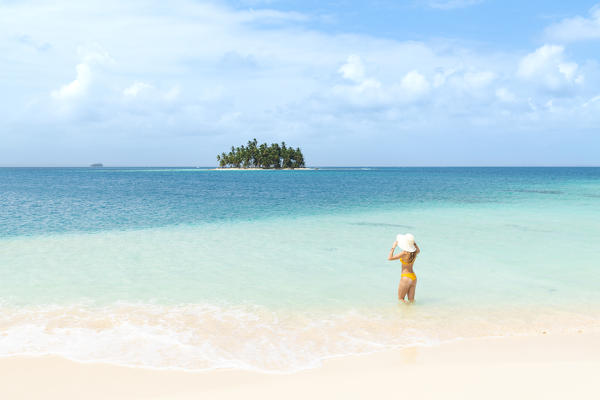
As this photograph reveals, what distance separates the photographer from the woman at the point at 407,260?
27.1ft

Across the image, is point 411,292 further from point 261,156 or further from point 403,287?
point 261,156

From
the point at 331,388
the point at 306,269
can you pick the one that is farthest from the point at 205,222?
the point at 331,388

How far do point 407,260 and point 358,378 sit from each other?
3.34 metres

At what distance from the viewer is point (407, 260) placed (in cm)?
845

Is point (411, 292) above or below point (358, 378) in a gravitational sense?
above

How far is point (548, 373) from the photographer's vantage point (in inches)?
227

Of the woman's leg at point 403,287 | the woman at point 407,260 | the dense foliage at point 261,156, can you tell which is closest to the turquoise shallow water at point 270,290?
the woman's leg at point 403,287

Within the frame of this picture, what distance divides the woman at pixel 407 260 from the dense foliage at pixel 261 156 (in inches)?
6583

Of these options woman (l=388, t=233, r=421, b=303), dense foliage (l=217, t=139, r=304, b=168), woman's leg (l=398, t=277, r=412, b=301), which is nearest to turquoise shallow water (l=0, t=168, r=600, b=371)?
woman's leg (l=398, t=277, r=412, b=301)

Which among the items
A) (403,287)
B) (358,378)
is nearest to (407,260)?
(403,287)

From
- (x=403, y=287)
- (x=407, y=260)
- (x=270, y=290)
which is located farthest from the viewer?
(x=270, y=290)

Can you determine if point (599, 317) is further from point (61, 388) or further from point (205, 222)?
point (205, 222)

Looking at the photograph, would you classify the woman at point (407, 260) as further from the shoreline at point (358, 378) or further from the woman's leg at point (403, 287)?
the shoreline at point (358, 378)

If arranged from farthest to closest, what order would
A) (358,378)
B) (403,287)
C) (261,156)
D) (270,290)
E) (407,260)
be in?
1. (261,156)
2. (270,290)
3. (403,287)
4. (407,260)
5. (358,378)
